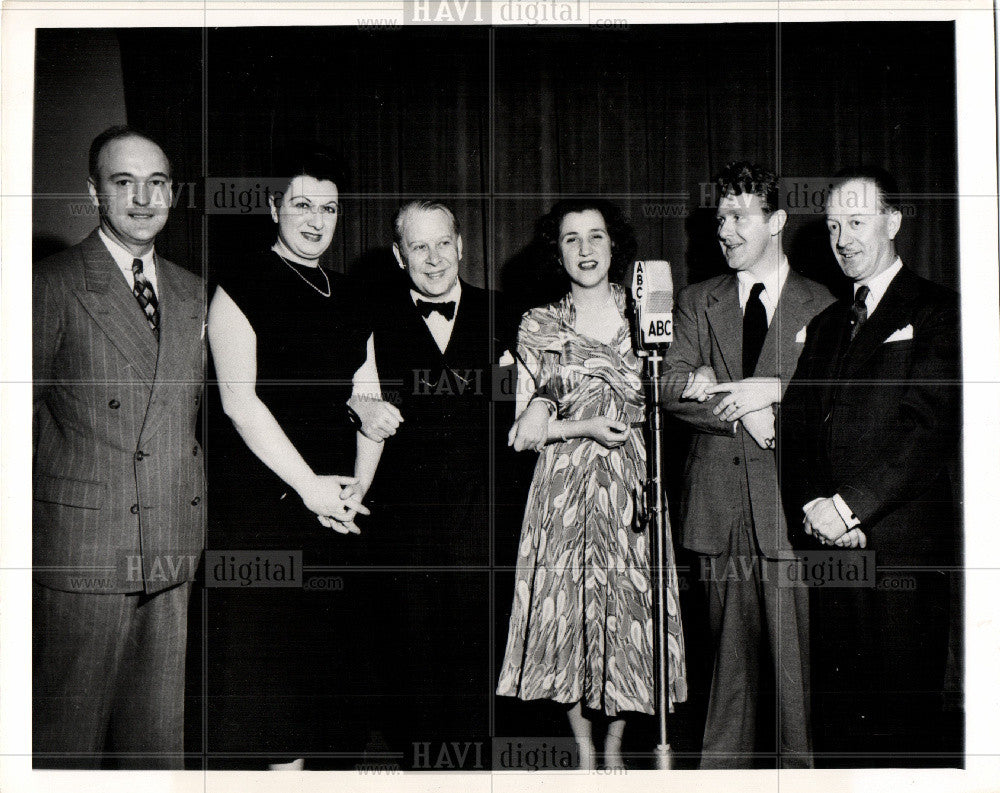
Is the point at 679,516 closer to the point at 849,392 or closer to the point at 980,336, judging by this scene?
the point at 849,392

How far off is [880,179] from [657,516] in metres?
1.09

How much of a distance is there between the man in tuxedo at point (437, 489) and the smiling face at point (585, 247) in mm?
222

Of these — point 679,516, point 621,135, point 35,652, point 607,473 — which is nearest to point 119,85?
point 621,135

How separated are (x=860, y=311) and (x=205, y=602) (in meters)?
1.90

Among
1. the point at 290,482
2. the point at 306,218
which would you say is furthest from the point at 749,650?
the point at 306,218

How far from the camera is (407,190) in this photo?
2.07m

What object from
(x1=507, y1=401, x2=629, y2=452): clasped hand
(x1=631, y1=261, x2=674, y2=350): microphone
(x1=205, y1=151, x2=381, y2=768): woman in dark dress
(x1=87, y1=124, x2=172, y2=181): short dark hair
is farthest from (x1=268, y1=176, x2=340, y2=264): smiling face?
(x1=631, y1=261, x2=674, y2=350): microphone

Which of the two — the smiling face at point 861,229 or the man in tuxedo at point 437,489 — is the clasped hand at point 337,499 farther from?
the smiling face at point 861,229

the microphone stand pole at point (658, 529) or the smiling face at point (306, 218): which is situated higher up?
the smiling face at point (306, 218)

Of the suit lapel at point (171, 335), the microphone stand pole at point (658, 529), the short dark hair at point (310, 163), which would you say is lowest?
the microphone stand pole at point (658, 529)

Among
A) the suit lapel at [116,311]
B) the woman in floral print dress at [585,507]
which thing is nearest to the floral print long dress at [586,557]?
the woman in floral print dress at [585,507]

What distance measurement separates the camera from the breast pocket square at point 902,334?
2053 millimetres

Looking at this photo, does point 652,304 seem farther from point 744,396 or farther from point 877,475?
point 877,475

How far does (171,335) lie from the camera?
2.05m
